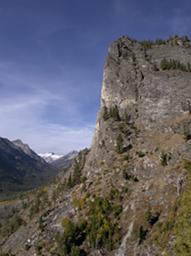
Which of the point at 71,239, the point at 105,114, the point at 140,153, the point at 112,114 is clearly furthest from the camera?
the point at 105,114

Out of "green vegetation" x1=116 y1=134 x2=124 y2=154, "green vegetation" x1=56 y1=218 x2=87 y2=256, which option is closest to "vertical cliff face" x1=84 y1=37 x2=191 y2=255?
"green vegetation" x1=116 y1=134 x2=124 y2=154

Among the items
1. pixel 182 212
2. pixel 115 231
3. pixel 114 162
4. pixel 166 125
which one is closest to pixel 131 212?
pixel 115 231

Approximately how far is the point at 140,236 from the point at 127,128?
35738mm

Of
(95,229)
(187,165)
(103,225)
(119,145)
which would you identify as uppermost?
(119,145)

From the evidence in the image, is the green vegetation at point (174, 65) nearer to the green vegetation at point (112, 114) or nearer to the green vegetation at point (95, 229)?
the green vegetation at point (112, 114)

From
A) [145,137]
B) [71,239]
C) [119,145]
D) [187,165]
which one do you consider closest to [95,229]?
[71,239]

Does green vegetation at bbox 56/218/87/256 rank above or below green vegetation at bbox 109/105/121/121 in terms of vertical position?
below

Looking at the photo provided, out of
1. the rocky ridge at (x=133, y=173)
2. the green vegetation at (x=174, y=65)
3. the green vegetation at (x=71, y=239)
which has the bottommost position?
the green vegetation at (x=71, y=239)

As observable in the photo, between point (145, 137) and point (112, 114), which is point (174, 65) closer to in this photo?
point (112, 114)

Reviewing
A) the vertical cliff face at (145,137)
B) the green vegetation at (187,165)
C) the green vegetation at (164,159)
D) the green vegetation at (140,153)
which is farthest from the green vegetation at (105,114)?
the green vegetation at (187,165)

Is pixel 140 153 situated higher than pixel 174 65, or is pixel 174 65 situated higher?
pixel 174 65

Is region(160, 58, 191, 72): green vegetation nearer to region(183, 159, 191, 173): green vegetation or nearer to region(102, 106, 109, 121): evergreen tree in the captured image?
region(102, 106, 109, 121): evergreen tree

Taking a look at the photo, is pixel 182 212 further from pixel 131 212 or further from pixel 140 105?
pixel 140 105

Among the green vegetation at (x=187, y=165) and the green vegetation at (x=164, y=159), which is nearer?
the green vegetation at (x=187, y=165)
